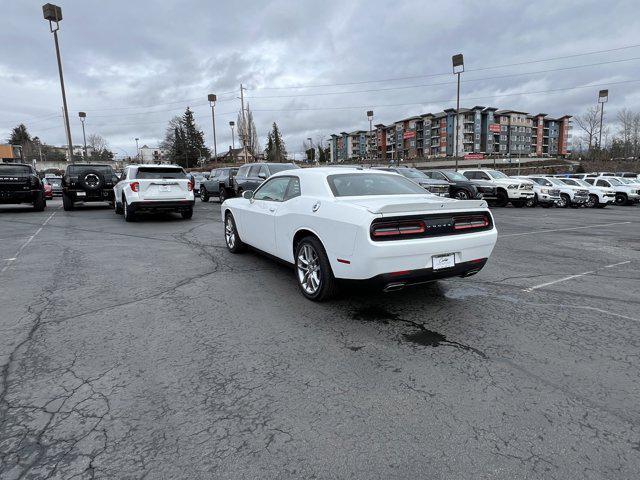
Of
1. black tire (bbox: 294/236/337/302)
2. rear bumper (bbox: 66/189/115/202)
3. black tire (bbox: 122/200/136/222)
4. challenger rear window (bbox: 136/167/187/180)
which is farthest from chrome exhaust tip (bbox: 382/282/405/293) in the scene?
rear bumper (bbox: 66/189/115/202)

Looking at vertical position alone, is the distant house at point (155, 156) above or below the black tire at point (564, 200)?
above

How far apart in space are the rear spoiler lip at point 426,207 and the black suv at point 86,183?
572 inches

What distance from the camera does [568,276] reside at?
5.99m

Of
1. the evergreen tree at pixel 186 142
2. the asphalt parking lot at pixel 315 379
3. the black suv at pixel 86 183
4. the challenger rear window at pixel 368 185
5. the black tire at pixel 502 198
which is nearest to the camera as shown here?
the asphalt parking lot at pixel 315 379

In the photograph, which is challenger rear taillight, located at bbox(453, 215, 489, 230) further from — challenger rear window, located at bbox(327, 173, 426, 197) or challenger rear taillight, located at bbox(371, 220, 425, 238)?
challenger rear window, located at bbox(327, 173, 426, 197)

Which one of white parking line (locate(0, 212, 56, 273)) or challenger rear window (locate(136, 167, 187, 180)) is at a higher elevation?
challenger rear window (locate(136, 167, 187, 180))

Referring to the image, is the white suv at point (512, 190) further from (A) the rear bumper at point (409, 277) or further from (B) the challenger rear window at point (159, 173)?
(A) the rear bumper at point (409, 277)

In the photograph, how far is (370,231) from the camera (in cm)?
394

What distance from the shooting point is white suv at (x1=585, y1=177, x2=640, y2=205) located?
75.8ft

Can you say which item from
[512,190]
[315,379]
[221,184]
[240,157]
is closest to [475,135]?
[240,157]

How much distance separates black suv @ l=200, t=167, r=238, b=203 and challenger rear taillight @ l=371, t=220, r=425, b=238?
1543cm

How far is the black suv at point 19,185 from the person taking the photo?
14336 millimetres

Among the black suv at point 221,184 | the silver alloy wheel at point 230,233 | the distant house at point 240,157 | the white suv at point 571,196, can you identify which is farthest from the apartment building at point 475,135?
the silver alloy wheel at point 230,233

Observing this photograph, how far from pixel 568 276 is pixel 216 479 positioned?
18.9 ft
